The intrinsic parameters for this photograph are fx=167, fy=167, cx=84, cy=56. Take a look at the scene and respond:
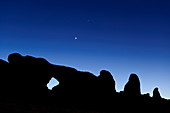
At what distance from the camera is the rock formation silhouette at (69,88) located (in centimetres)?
3850

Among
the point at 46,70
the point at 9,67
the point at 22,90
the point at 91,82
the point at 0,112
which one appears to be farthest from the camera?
the point at 91,82

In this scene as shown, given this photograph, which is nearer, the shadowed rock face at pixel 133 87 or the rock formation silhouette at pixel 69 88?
the rock formation silhouette at pixel 69 88

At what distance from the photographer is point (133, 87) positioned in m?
51.6

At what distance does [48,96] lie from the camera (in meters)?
39.2

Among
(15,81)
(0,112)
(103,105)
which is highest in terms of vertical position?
(15,81)

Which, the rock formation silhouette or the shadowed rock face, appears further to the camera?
the shadowed rock face

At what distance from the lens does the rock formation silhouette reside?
126 feet

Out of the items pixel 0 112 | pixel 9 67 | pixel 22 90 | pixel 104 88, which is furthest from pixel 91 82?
pixel 0 112

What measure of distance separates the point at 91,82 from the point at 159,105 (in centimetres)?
2085

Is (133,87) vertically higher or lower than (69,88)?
higher

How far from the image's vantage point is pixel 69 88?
44.5m

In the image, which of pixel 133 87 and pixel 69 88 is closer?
pixel 69 88

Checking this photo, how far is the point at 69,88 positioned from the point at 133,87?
20344 millimetres

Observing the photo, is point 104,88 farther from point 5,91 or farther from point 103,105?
point 5,91
